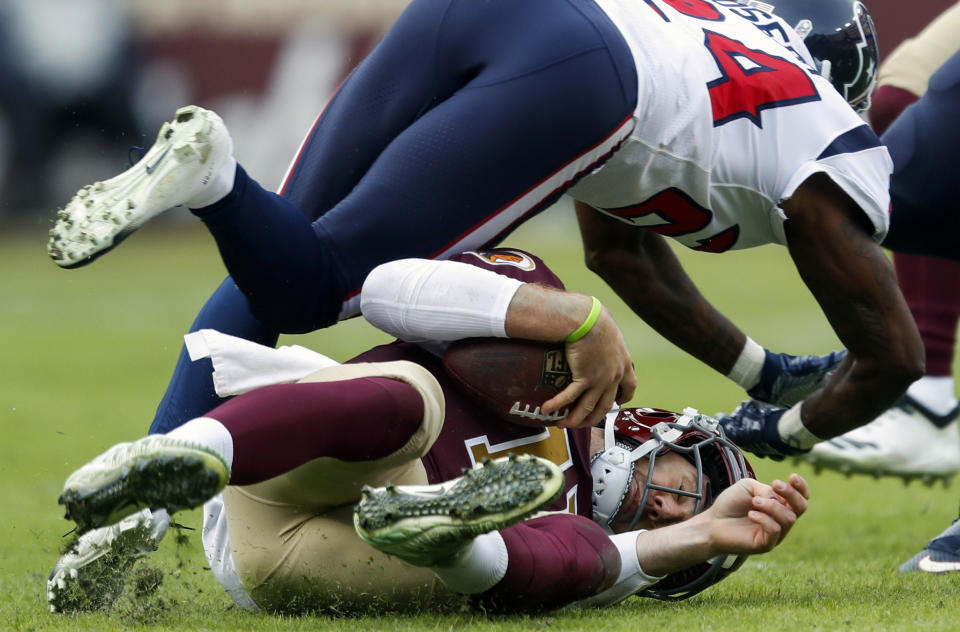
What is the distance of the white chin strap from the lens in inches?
103

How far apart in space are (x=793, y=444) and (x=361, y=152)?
1300 mm

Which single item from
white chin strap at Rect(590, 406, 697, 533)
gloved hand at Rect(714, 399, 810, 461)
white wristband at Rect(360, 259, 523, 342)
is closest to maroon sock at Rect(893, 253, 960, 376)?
gloved hand at Rect(714, 399, 810, 461)

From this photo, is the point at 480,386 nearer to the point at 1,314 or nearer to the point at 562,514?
the point at 562,514

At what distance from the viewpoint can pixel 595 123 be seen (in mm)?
2459

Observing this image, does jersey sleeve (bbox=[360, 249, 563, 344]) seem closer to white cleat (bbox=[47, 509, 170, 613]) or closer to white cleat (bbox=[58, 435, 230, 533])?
white cleat (bbox=[58, 435, 230, 533])

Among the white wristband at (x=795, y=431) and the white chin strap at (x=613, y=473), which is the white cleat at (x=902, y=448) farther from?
the white chin strap at (x=613, y=473)

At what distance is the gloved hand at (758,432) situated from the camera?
324 centimetres

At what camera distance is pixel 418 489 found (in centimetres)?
205

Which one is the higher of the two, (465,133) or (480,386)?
(465,133)

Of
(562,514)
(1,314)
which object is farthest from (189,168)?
(1,314)

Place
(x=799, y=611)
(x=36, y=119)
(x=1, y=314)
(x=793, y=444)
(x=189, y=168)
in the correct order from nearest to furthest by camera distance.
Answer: (x=189, y=168), (x=799, y=611), (x=793, y=444), (x=1, y=314), (x=36, y=119)

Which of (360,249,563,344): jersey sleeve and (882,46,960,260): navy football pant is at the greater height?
(360,249,563,344): jersey sleeve

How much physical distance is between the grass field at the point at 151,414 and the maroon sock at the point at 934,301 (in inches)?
19.6

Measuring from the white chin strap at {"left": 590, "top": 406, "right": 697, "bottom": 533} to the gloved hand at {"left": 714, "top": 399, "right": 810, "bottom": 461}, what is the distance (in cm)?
62
